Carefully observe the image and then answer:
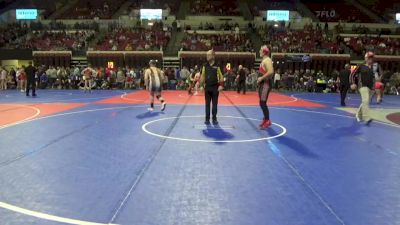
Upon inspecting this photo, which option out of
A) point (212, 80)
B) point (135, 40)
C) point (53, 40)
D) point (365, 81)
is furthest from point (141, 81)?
point (365, 81)

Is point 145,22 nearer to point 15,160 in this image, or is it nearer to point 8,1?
point 8,1

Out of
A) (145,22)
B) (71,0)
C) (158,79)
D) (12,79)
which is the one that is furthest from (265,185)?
(71,0)

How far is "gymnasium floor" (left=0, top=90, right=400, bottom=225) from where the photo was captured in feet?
12.7

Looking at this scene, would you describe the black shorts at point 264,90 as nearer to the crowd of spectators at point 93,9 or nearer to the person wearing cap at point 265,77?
the person wearing cap at point 265,77

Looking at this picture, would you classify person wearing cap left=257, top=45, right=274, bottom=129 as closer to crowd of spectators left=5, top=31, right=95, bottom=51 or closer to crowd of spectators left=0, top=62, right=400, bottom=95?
crowd of spectators left=0, top=62, right=400, bottom=95

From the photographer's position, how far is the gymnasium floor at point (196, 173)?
388 centimetres

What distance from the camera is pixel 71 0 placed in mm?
43969

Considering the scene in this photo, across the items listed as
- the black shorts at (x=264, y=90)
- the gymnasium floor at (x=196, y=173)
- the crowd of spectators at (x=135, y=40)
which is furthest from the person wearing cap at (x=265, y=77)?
the crowd of spectators at (x=135, y=40)

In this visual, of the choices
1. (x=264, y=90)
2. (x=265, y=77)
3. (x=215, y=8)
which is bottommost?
(x=264, y=90)

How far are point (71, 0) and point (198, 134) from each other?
134 feet

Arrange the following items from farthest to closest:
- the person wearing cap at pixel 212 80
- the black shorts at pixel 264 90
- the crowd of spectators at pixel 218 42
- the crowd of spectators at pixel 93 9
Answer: the crowd of spectators at pixel 93 9
the crowd of spectators at pixel 218 42
the person wearing cap at pixel 212 80
the black shorts at pixel 264 90

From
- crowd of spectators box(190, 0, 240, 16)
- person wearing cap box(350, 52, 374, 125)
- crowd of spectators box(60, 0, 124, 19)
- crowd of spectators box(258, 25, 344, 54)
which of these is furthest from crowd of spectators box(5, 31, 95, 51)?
person wearing cap box(350, 52, 374, 125)

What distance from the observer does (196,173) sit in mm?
5305

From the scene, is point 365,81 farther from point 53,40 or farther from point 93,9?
point 93,9
